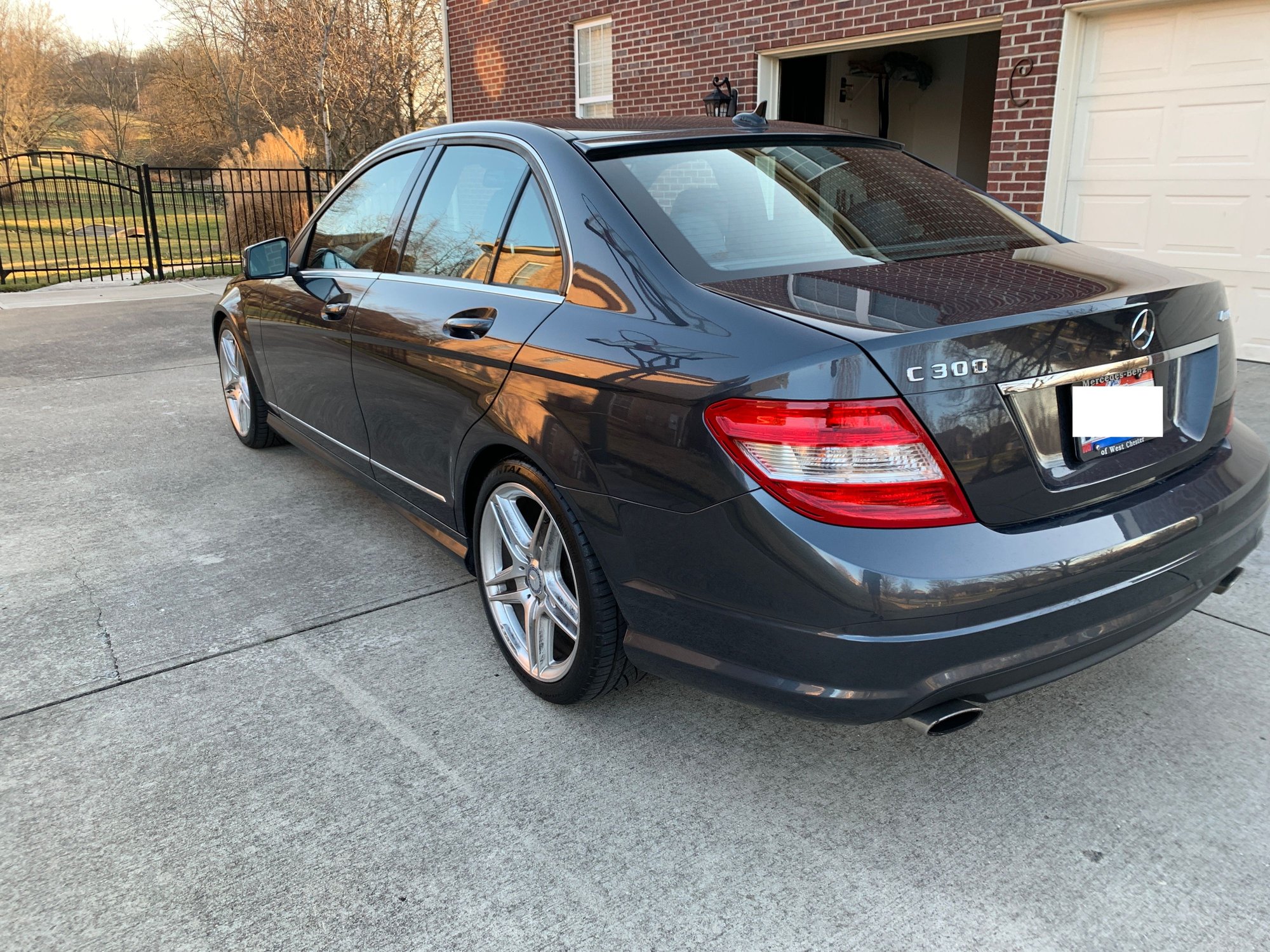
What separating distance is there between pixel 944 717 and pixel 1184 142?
20.1 ft

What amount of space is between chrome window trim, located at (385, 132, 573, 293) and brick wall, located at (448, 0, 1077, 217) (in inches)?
214

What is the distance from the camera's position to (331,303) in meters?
3.60

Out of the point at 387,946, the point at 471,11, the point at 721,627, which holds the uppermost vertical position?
the point at 471,11

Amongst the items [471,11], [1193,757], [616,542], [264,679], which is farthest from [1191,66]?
[471,11]

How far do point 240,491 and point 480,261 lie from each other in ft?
7.70

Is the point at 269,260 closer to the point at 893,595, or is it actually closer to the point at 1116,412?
the point at 893,595

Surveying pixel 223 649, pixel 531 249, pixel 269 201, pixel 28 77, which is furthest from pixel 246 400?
pixel 28 77

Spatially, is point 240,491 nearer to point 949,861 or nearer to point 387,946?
point 387,946

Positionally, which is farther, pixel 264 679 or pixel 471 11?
pixel 471 11

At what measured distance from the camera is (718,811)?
2268 mm

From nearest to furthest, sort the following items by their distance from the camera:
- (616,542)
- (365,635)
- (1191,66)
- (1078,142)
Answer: (616,542) → (365,635) → (1191,66) → (1078,142)

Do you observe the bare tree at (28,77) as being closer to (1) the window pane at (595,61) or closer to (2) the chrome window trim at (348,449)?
(1) the window pane at (595,61)

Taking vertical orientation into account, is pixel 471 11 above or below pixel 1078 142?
above

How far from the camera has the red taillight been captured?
5.96 feet
